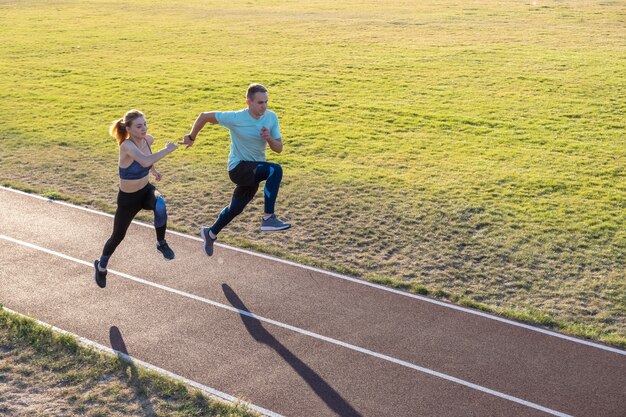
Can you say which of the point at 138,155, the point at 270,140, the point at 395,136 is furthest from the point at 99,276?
the point at 395,136

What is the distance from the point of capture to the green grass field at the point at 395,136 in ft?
40.4

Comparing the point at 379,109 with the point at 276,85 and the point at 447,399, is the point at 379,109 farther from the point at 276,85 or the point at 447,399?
the point at 447,399

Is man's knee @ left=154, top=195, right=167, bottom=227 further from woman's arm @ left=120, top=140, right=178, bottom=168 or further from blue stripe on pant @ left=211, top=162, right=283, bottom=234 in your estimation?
blue stripe on pant @ left=211, top=162, right=283, bottom=234

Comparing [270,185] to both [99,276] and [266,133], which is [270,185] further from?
[99,276]

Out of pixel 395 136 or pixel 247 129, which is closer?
pixel 247 129

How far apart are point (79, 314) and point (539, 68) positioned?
73.5 ft

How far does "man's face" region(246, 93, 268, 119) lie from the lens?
10.3m

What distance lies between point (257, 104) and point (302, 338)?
10.0 ft

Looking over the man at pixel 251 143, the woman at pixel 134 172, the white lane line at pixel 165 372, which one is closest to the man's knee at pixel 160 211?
the woman at pixel 134 172

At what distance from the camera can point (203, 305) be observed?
1046 centimetres

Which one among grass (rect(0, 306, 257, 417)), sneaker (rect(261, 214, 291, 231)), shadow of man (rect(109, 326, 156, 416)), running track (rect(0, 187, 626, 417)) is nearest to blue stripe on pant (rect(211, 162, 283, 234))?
sneaker (rect(261, 214, 291, 231))

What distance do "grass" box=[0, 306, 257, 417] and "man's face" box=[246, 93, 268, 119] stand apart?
360 cm

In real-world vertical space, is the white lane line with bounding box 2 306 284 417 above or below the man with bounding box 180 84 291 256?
below

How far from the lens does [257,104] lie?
1032cm
